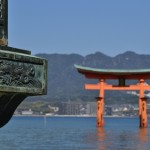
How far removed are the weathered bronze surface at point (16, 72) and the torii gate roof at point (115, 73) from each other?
39686 mm

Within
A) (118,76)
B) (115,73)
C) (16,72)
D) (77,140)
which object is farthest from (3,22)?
(118,76)

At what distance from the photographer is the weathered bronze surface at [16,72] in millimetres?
3395

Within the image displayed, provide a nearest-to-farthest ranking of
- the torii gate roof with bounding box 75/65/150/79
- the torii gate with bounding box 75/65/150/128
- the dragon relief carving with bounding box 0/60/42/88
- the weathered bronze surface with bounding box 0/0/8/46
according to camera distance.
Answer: the dragon relief carving with bounding box 0/60/42/88
the weathered bronze surface with bounding box 0/0/8/46
the torii gate roof with bounding box 75/65/150/79
the torii gate with bounding box 75/65/150/128

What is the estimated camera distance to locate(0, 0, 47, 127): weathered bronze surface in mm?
3395

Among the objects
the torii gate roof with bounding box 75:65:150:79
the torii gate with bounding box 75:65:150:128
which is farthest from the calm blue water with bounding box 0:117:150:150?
the torii gate roof with bounding box 75:65:150:79

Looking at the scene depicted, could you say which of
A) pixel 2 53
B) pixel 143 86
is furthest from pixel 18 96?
pixel 143 86

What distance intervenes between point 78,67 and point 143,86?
6.63 m

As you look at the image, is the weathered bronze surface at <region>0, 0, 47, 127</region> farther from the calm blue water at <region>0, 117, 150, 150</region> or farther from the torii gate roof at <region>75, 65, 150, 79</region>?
the torii gate roof at <region>75, 65, 150, 79</region>

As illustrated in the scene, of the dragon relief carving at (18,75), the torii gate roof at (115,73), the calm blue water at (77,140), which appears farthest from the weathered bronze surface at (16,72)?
the torii gate roof at (115,73)

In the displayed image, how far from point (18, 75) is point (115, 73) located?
1627 inches

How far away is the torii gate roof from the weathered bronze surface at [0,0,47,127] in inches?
1562

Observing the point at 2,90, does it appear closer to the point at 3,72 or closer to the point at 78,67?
the point at 3,72

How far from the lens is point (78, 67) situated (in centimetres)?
4319

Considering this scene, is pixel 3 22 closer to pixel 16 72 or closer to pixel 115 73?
pixel 16 72
